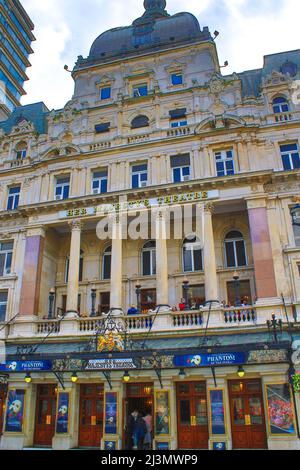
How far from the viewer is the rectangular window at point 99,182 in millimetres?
26797

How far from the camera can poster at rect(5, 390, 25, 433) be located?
2108 centimetres

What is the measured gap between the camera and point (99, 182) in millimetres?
27156

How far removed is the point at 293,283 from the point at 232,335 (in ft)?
14.6

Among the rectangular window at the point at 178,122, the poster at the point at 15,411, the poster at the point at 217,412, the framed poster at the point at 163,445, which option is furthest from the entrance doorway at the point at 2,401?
the rectangular window at the point at 178,122

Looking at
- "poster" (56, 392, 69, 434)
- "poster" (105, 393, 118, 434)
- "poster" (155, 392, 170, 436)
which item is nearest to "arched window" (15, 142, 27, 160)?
"poster" (56, 392, 69, 434)

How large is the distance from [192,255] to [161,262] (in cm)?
286

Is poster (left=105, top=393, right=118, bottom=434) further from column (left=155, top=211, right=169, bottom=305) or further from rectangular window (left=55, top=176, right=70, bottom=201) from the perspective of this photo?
rectangular window (left=55, top=176, right=70, bottom=201)

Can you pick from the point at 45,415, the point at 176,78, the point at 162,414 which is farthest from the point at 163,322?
the point at 176,78

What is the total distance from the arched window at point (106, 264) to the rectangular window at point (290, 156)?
12.7 meters

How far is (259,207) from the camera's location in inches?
900

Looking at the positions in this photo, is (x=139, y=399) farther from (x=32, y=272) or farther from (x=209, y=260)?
(x=32, y=272)

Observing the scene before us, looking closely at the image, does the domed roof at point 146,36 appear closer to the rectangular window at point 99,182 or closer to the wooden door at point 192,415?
the rectangular window at point 99,182

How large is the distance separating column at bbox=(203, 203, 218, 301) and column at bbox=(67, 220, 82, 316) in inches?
311

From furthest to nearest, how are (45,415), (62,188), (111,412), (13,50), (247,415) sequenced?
1. (13,50)
2. (62,188)
3. (45,415)
4. (111,412)
5. (247,415)
